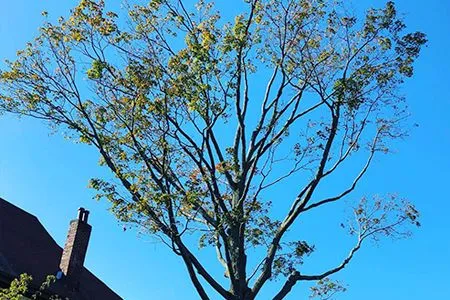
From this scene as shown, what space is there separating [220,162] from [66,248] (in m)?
8.82

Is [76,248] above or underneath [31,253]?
above

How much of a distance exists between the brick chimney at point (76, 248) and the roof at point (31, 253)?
370 millimetres

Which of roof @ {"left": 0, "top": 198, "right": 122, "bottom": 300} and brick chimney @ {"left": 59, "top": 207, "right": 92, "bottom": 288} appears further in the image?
brick chimney @ {"left": 59, "top": 207, "right": 92, "bottom": 288}

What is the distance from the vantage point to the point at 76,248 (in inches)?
746

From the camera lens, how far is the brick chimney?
1858 cm

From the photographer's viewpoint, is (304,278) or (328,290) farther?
(328,290)

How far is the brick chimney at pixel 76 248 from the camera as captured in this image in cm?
1858

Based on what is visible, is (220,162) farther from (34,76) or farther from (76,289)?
(76,289)

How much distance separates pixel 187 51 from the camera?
39.9 ft

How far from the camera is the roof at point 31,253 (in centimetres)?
1678

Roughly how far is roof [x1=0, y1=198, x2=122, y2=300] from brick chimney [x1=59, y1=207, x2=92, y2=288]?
0.37 meters

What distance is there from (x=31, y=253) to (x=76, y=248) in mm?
1420

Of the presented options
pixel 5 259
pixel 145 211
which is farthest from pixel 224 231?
pixel 5 259

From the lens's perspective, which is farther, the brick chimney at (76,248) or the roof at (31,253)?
the brick chimney at (76,248)
